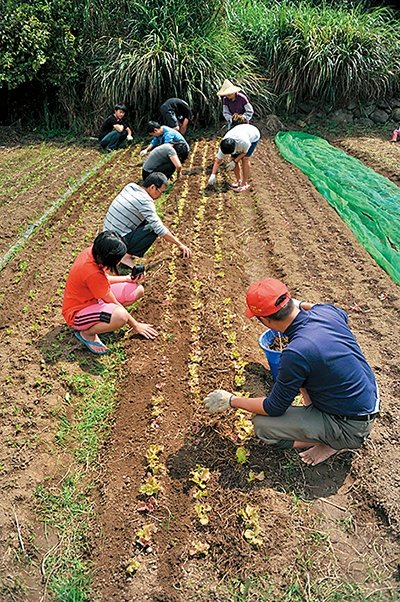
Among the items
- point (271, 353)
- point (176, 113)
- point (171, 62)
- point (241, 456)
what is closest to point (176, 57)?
point (171, 62)

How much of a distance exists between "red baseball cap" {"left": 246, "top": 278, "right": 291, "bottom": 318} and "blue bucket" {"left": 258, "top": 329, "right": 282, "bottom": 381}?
69cm

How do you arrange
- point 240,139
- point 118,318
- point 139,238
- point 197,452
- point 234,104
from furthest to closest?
point 234,104 < point 240,139 < point 139,238 < point 118,318 < point 197,452

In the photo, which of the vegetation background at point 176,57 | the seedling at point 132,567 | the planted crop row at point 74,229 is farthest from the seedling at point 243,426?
the vegetation background at point 176,57

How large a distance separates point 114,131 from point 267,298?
27.3 feet

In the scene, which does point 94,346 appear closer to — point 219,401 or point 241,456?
point 219,401

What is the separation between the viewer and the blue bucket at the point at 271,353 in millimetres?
3963

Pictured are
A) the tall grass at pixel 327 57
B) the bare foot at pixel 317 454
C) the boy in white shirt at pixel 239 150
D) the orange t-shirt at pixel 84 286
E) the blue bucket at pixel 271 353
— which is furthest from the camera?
the tall grass at pixel 327 57

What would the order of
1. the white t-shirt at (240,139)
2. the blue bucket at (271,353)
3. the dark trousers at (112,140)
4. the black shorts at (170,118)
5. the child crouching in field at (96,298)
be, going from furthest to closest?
1. the dark trousers at (112,140)
2. the black shorts at (170,118)
3. the white t-shirt at (240,139)
4. the child crouching in field at (96,298)
5. the blue bucket at (271,353)

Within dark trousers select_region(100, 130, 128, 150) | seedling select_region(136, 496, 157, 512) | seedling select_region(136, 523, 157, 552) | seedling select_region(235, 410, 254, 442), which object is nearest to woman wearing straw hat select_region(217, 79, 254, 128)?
dark trousers select_region(100, 130, 128, 150)

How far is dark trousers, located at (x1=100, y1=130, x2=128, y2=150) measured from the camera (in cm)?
1057

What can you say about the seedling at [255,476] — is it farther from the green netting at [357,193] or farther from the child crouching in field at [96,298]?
the green netting at [357,193]

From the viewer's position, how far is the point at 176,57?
447 inches

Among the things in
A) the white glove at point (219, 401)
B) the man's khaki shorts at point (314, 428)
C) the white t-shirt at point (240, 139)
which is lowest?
the man's khaki shorts at point (314, 428)

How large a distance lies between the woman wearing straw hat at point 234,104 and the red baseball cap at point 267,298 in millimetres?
5982
